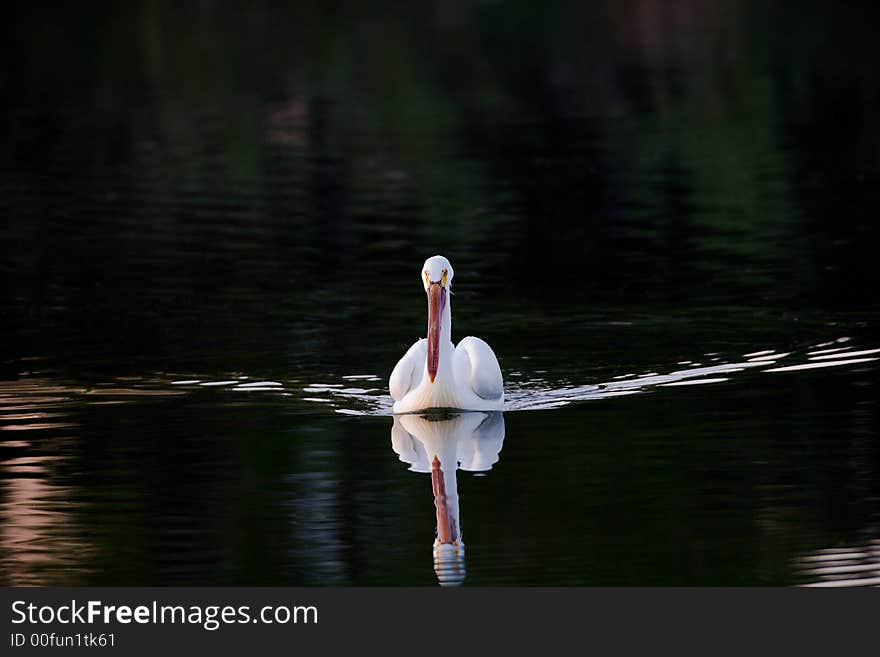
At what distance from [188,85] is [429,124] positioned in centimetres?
921

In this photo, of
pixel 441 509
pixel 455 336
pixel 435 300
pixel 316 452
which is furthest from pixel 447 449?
pixel 455 336

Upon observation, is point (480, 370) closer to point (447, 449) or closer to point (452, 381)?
point (452, 381)

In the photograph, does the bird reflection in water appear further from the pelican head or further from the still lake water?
the pelican head

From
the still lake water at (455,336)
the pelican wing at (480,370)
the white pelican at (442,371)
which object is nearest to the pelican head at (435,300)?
the white pelican at (442,371)

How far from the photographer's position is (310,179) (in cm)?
2858

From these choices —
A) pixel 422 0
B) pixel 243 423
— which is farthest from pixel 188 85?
pixel 243 423

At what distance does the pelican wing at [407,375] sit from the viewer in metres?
13.7

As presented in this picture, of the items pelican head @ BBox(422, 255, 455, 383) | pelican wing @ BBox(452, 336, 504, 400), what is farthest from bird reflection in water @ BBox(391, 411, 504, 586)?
pelican head @ BBox(422, 255, 455, 383)

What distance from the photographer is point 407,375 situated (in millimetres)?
13727

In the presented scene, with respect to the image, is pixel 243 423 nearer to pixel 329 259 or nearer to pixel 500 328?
pixel 500 328

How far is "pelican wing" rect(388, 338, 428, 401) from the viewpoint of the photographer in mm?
13719

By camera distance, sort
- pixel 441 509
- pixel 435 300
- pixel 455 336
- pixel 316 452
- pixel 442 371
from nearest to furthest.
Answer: pixel 441 509 < pixel 316 452 < pixel 442 371 < pixel 435 300 < pixel 455 336

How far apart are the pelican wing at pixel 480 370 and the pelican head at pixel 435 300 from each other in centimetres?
17

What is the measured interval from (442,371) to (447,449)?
894 millimetres
